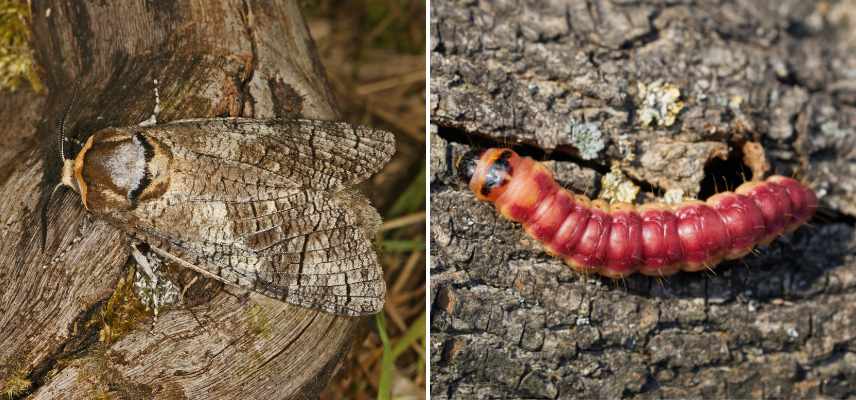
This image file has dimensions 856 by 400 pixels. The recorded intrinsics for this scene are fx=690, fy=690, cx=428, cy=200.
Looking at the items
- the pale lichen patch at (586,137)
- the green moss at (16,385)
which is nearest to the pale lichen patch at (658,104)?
the pale lichen patch at (586,137)

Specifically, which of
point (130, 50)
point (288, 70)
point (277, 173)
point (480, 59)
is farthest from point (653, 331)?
point (130, 50)

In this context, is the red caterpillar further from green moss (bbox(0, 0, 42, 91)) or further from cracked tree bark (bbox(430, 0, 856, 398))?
green moss (bbox(0, 0, 42, 91))

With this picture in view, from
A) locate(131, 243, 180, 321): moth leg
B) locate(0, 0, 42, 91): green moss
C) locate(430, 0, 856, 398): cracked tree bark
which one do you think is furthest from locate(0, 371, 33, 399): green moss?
locate(430, 0, 856, 398): cracked tree bark

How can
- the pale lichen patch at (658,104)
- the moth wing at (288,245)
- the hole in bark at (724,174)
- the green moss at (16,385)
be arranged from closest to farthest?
the green moss at (16,385), the moth wing at (288,245), the pale lichen patch at (658,104), the hole in bark at (724,174)

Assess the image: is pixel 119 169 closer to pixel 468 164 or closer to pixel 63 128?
pixel 63 128

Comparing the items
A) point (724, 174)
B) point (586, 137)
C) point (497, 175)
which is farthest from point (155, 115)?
point (724, 174)

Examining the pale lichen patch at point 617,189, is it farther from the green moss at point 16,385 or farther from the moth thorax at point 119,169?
the green moss at point 16,385
